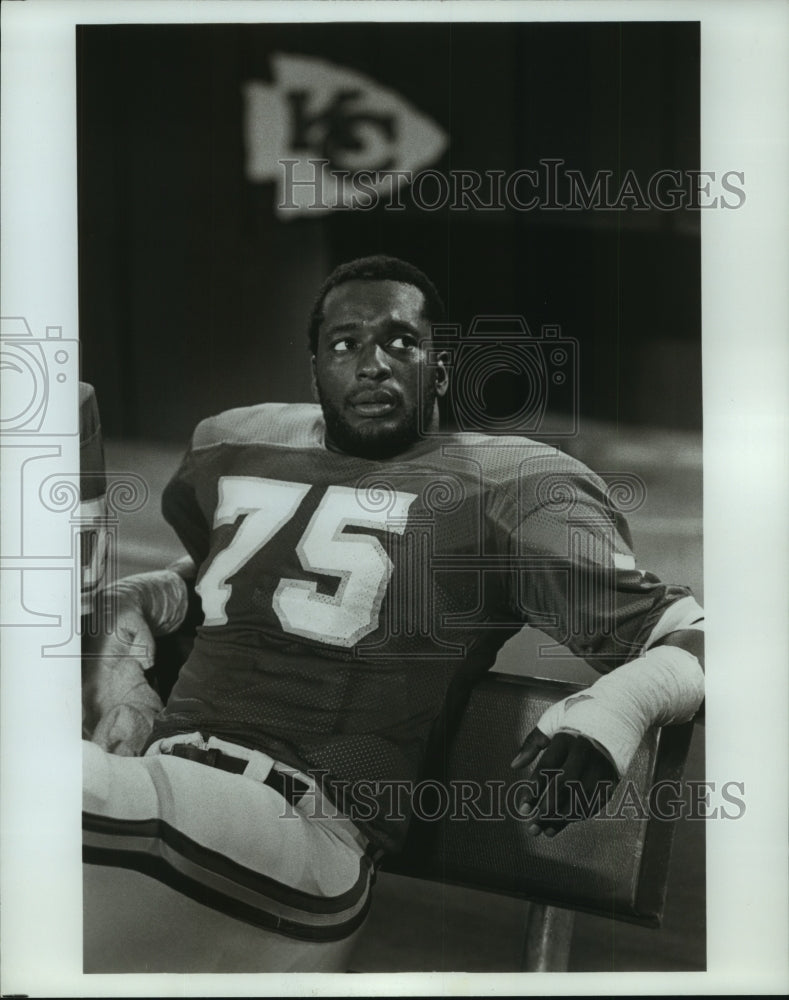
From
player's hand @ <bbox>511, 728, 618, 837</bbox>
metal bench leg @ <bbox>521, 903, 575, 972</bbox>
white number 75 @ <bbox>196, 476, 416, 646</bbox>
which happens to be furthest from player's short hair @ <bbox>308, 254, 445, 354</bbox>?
metal bench leg @ <bbox>521, 903, 575, 972</bbox>

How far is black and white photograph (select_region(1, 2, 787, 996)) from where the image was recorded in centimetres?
174

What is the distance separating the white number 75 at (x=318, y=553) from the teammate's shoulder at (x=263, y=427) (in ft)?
0.25

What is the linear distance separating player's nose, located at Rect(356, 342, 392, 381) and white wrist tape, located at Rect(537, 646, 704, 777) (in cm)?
68

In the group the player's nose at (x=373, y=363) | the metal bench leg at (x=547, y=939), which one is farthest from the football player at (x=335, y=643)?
the metal bench leg at (x=547, y=939)

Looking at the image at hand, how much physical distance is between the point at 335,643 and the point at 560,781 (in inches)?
18.8

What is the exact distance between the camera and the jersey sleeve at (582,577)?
68.9 inches

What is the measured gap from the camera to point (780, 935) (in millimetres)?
1797

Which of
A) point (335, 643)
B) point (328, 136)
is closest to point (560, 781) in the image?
point (335, 643)

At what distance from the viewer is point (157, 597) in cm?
178

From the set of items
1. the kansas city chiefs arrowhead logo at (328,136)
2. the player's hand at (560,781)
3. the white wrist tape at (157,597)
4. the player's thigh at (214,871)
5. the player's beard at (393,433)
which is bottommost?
the player's thigh at (214,871)

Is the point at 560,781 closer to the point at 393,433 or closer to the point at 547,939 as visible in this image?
the point at 547,939

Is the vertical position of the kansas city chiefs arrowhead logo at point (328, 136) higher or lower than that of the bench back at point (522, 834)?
higher

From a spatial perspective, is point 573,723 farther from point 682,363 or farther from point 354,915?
point 682,363

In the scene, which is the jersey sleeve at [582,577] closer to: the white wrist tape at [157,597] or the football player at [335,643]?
the football player at [335,643]
